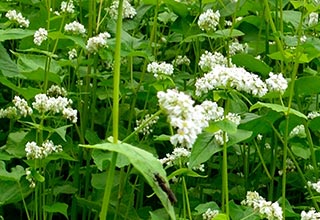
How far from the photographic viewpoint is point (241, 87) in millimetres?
2055

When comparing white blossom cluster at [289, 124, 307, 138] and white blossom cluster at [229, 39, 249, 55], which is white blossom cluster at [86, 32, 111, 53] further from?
white blossom cluster at [289, 124, 307, 138]

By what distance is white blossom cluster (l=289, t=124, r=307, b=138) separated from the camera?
2.74 metres

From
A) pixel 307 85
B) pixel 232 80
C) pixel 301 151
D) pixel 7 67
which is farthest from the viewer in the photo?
pixel 301 151

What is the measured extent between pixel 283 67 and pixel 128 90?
670 millimetres

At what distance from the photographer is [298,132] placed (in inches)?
108

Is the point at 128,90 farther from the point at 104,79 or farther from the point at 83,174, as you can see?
the point at 83,174

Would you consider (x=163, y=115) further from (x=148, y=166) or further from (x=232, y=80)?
(x=148, y=166)

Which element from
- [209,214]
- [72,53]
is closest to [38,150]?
[209,214]

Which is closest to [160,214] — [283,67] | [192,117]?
[283,67]

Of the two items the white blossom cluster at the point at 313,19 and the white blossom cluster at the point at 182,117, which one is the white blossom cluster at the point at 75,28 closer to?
the white blossom cluster at the point at 313,19

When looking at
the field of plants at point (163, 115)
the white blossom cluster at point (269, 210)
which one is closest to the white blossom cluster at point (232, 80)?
the field of plants at point (163, 115)

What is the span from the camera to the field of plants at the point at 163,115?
231 centimetres

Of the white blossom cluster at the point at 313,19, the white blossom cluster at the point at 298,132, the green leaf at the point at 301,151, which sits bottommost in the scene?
the green leaf at the point at 301,151

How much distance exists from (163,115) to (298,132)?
59cm
